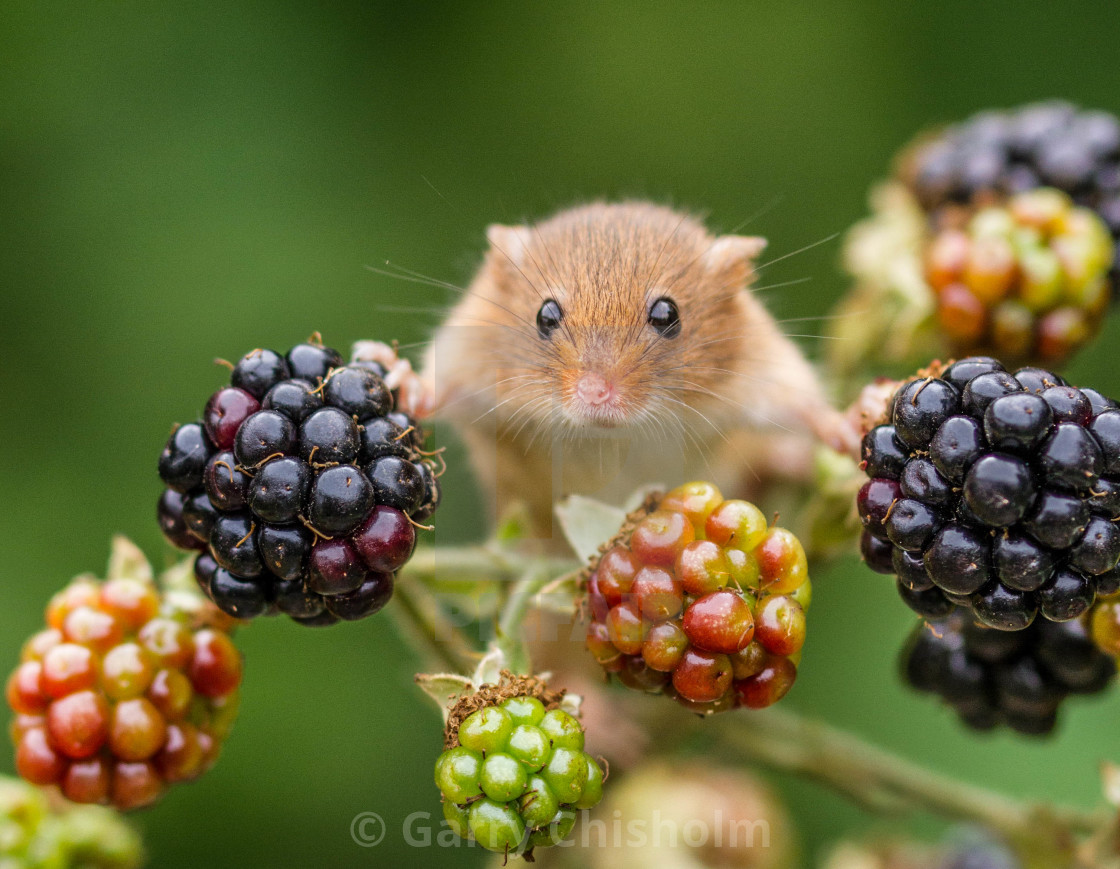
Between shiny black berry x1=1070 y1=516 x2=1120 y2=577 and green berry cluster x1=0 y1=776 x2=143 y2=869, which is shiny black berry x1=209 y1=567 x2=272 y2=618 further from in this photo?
shiny black berry x1=1070 y1=516 x2=1120 y2=577

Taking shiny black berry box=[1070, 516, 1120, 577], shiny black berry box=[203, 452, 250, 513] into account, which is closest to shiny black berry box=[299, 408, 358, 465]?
shiny black berry box=[203, 452, 250, 513]

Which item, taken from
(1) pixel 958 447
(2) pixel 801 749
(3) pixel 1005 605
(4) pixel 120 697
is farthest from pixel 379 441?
(2) pixel 801 749

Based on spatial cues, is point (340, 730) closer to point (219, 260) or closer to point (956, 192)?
point (219, 260)

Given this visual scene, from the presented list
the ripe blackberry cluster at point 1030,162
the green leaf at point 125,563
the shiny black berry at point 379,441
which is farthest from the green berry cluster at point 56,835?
the ripe blackberry cluster at point 1030,162

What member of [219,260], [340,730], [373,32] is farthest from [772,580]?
[373,32]

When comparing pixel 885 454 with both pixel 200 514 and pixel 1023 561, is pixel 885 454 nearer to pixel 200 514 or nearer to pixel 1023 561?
pixel 1023 561
